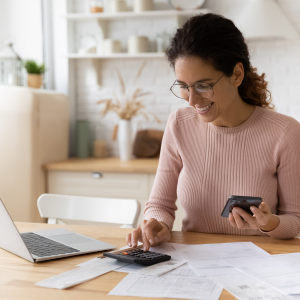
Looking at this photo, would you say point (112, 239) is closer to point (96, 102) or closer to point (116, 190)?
point (116, 190)

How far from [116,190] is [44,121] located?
28.6 inches

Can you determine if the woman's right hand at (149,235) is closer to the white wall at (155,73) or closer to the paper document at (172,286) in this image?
the paper document at (172,286)

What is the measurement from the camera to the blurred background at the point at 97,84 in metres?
2.96

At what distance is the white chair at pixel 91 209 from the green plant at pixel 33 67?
1800 millimetres

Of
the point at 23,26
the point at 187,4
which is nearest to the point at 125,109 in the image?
the point at 187,4

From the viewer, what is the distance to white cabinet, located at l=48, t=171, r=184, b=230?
2900mm

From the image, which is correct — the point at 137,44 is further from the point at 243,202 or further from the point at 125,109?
the point at 243,202

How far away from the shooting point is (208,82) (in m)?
1.36

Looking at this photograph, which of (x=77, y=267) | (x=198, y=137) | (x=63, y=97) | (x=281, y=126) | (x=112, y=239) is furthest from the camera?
(x=63, y=97)

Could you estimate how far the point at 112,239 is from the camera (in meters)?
1.35

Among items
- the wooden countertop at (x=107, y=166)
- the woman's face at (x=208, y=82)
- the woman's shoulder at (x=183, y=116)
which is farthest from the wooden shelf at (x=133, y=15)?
the woman's face at (x=208, y=82)

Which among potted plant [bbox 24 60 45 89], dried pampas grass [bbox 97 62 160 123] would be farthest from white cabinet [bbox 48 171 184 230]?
potted plant [bbox 24 60 45 89]

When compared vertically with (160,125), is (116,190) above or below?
below

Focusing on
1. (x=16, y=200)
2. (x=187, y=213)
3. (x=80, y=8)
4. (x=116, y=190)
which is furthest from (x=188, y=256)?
(x=80, y=8)
